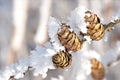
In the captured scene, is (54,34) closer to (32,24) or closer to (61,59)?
(61,59)

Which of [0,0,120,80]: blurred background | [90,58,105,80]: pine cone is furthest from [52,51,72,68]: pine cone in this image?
[0,0,120,80]: blurred background

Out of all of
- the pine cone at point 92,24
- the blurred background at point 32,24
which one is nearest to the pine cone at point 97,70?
the pine cone at point 92,24

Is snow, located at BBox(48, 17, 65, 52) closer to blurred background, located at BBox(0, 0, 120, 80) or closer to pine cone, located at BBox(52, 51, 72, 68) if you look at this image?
Result: pine cone, located at BBox(52, 51, 72, 68)

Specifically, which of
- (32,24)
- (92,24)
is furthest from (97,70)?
(32,24)

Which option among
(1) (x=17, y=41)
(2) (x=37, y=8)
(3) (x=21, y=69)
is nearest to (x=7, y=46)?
(1) (x=17, y=41)

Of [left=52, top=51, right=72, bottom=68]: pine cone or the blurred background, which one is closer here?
[left=52, top=51, right=72, bottom=68]: pine cone

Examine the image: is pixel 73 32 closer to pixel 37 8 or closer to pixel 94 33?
pixel 94 33

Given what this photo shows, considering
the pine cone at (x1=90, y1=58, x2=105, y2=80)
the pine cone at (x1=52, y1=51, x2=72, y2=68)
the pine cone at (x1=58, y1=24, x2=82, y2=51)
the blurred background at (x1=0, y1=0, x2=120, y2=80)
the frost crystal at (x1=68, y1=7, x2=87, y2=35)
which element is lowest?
the pine cone at (x1=52, y1=51, x2=72, y2=68)

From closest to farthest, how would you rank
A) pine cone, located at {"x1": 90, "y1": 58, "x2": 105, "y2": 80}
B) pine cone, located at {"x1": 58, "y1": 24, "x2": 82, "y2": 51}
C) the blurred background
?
pine cone, located at {"x1": 58, "y1": 24, "x2": 82, "y2": 51} → pine cone, located at {"x1": 90, "y1": 58, "x2": 105, "y2": 80} → the blurred background
